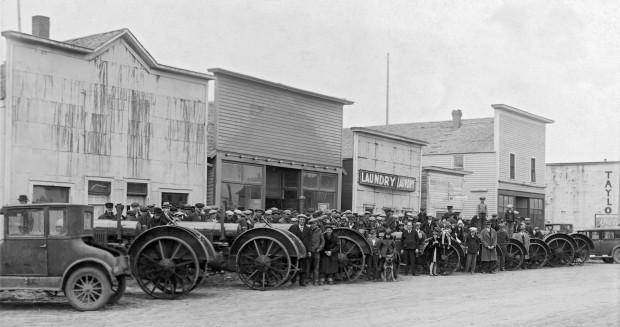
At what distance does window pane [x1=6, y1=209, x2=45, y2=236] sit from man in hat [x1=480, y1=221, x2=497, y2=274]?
52.2ft

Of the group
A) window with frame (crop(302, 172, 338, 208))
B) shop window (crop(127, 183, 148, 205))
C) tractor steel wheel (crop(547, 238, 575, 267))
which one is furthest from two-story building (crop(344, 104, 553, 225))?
shop window (crop(127, 183, 148, 205))

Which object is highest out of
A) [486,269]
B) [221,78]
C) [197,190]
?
[221,78]

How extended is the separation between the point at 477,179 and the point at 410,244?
2405 centimetres

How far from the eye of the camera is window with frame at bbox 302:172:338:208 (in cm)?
3023

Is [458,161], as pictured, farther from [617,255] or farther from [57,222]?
[57,222]

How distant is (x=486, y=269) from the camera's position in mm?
24797

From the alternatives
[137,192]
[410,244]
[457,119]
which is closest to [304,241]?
[410,244]

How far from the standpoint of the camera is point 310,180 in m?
30.5

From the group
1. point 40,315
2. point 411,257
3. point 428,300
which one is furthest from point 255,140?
point 40,315

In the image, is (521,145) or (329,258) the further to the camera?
(521,145)

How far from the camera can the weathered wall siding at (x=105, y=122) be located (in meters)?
19.8

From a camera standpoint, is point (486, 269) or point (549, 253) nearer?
point (486, 269)

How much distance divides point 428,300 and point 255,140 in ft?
44.8

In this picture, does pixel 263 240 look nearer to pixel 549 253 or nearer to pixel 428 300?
pixel 428 300
